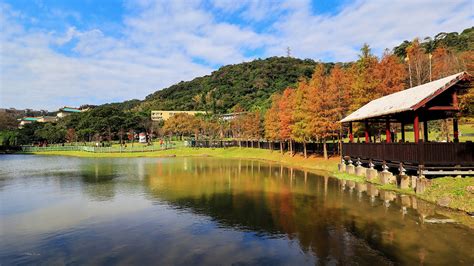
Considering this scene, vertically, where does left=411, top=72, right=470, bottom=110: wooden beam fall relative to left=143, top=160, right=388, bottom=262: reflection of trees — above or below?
above

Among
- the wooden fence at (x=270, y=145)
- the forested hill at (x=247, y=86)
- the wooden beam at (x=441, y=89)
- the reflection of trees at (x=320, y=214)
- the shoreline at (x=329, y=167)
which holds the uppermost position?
the forested hill at (x=247, y=86)

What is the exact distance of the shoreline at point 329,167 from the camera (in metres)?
17.5

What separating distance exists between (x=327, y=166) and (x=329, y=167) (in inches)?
26.0

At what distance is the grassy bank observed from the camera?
17.5 meters

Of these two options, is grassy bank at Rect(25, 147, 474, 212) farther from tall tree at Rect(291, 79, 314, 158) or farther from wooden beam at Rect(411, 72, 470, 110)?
wooden beam at Rect(411, 72, 470, 110)

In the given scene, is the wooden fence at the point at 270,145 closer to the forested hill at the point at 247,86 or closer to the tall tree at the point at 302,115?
the tall tree at the point at 302,115

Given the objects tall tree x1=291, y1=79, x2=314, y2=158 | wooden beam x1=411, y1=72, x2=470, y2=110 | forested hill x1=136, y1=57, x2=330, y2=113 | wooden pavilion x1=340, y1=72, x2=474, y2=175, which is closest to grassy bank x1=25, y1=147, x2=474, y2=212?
wooden pavilion x1=340, y1=72, x2=474, y2=175

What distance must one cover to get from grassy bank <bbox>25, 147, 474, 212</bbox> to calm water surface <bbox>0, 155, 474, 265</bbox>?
1.06m

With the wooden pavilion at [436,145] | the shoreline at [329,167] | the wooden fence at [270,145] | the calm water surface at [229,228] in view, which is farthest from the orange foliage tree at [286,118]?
the wooden pavilion at [436,145]

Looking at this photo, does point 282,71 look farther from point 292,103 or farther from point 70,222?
point 70,222

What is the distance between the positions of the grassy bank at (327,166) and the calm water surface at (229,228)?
3.49 ft

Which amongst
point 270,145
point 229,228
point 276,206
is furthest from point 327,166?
point 270,145

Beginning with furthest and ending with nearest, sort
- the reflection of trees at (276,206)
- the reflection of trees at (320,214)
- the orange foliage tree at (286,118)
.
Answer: the orange foliage tree at (286,118) → the reflection of trees at (276,206) → the reflection of trees at (320,214)

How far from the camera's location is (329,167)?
38625 millimetres
